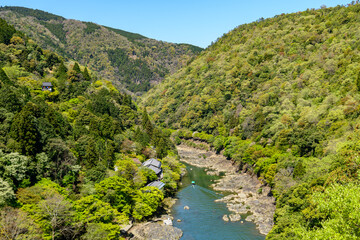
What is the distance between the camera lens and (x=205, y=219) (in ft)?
158

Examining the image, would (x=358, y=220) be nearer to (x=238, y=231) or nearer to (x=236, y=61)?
(x=238, y=231)

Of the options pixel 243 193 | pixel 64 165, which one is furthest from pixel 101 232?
pixel 243 193

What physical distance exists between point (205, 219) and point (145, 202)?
41.5ft

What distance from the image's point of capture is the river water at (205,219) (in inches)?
1647

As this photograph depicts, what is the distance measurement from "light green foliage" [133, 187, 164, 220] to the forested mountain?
67.6 feet

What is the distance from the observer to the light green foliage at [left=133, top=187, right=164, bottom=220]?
4234cm

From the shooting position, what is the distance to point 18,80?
62.1 m

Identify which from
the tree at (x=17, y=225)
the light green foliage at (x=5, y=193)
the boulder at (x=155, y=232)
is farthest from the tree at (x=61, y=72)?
the tree at (x=17, y=225)

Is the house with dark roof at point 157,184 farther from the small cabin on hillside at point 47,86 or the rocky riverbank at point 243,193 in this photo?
the small cabin on hillside at point 47,86

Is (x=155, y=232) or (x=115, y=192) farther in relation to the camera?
(x=155, y=232)

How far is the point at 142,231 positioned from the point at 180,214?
1137cm

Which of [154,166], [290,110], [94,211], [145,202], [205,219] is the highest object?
[290,110]

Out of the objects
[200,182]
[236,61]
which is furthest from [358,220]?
[236,61]

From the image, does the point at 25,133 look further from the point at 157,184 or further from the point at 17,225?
the point at 157,184
